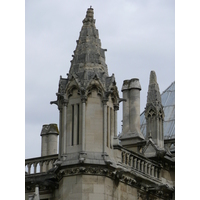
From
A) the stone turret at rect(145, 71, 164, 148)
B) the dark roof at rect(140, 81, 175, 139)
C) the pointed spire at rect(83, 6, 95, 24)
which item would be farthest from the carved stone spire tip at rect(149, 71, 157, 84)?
the dark roof at rect(140, 81, 175, 139)

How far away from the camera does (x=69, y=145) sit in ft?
98.0

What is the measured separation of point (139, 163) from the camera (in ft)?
108

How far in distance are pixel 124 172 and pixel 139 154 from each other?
2.88 metres

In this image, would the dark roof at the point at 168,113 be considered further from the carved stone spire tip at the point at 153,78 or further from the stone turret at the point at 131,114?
the stone turret at the point at 131,114

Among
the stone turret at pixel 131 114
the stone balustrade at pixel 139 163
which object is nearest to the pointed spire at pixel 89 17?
the stone turret at pixel 131 114

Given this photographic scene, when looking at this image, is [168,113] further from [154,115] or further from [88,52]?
[88,52]

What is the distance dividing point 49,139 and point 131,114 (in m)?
5.67

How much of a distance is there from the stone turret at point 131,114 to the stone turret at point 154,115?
77 cm

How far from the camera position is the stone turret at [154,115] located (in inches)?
1446

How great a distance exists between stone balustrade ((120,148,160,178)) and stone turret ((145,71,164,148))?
7.32 feet

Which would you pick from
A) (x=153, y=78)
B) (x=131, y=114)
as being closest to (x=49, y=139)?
(x=131, y=114)

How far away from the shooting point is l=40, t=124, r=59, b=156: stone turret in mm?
39744
